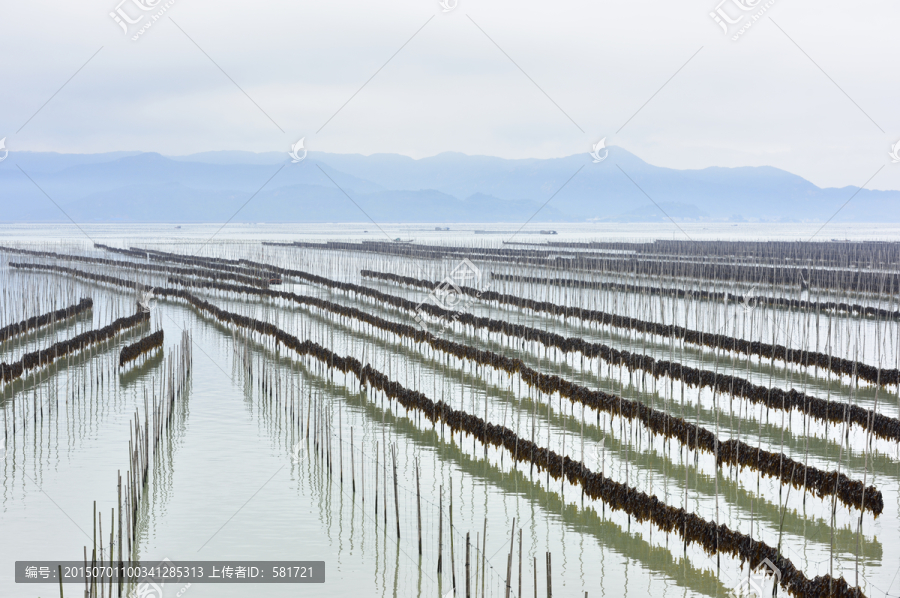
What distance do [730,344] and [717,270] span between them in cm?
2744

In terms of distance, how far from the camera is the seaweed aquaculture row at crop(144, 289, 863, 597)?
987 centimetres

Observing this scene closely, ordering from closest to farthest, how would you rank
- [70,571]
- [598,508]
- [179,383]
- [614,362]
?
[70,571] < [598,508] < [179,383] < [614,362]

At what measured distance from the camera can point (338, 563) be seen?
37.7 ft

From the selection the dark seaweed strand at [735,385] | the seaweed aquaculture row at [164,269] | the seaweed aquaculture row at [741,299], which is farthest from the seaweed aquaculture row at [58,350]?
the seaweed aquaculture row at [741,299]

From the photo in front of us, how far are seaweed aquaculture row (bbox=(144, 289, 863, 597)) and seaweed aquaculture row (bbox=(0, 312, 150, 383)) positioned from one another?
27.4ft

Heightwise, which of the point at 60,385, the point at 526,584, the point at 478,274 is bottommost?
the point at 526,584

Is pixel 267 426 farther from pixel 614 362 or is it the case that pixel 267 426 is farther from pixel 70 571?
pixel 614 362

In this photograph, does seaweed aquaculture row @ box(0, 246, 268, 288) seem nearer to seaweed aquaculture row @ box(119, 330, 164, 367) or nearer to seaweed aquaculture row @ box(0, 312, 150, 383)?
seaweed aquaculture row @ box(0, 312, 150, 383)

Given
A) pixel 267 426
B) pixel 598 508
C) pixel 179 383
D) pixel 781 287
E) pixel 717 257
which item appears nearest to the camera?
pixel 598 508

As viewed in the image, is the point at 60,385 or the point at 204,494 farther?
the point at 60,385

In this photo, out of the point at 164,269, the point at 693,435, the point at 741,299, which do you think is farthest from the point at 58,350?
the point at 164,269

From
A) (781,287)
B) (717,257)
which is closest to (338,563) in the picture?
(781,287)

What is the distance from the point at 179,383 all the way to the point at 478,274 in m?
32.3

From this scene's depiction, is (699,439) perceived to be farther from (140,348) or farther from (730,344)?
(140,348)
